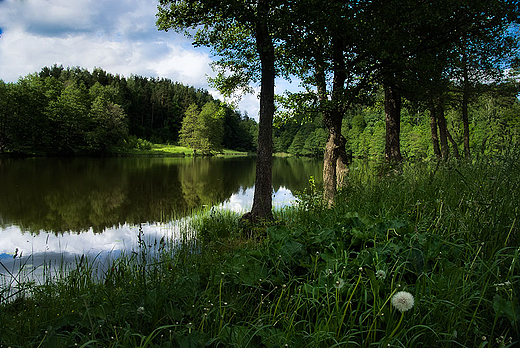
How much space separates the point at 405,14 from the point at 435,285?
340 inches

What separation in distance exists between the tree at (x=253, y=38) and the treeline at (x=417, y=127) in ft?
6.07

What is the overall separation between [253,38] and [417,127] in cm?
4282

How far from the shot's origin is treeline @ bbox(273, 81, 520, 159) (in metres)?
4.60

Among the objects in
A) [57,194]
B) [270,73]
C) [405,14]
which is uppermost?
[405,14]

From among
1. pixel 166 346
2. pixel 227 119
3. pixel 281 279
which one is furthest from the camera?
pixel 227 119

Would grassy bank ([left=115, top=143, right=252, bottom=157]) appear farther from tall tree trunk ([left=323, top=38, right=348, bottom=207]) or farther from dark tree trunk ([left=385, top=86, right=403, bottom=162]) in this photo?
tall tree trunk ([left=323, top=38, right=348, bottom=207])

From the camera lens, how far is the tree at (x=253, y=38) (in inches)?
314

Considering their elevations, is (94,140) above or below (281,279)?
above

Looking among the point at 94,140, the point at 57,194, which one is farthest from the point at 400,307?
the point at 94,140

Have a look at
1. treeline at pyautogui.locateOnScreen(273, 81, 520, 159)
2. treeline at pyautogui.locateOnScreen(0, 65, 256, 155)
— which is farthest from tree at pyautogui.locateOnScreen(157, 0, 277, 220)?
treeline at pyautogui.locateOnScreen(0, 65, 256, 155)

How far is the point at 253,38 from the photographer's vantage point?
9438 millimetres

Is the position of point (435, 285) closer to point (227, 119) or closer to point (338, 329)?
point (338, 329)

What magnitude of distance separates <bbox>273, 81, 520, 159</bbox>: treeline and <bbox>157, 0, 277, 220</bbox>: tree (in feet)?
6.07

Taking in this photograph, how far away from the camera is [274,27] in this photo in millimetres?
8203
